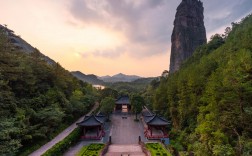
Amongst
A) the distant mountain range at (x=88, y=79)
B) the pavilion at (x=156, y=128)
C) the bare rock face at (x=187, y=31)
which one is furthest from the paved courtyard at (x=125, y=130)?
the distant mountain range at (x=88, y=79)

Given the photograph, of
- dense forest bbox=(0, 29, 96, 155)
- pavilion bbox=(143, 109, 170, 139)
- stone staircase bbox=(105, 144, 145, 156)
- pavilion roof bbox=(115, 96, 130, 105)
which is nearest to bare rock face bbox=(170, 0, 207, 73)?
pavilion roof bbox=(115, 96, 130, 105)

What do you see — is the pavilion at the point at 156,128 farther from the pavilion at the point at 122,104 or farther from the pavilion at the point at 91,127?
the pavilion at the point at 122,104

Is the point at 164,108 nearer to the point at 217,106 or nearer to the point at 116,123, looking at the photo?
the point at 116,123

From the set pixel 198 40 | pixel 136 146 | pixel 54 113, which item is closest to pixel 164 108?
pixel 136 146

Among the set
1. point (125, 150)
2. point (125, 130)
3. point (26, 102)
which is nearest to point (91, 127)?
point (125, 130)

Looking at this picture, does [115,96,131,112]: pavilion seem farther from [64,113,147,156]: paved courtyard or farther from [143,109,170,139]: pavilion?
[143,109,170,139]: pavilion

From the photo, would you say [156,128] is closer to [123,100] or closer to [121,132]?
Result: [121,132]
